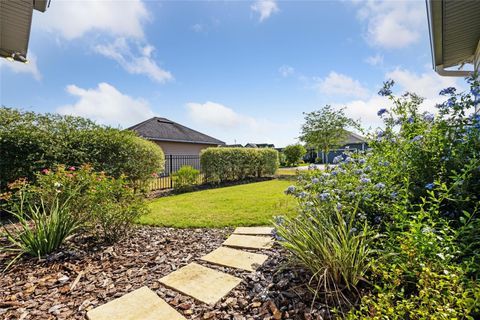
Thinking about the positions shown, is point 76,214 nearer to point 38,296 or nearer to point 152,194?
point 38,296

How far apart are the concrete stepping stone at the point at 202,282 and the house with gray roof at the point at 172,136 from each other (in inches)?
572

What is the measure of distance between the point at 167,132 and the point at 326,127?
42.6ft

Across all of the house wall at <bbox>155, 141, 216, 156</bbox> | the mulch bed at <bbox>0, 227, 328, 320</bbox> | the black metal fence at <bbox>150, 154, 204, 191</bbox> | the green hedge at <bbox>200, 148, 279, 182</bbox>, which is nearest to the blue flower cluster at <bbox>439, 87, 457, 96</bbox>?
the mulch bed at <bbox>0, 227, 328, 320</bbox>

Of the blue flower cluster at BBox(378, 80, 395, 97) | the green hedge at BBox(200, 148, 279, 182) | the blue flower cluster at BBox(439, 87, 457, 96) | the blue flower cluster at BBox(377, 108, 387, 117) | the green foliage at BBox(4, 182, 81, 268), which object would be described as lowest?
the green foliage at BBox(4, 182, 81, 268)

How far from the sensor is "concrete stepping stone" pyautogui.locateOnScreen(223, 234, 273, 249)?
2.89 m

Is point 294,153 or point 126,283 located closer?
point 126,283

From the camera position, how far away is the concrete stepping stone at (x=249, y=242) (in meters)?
2.89

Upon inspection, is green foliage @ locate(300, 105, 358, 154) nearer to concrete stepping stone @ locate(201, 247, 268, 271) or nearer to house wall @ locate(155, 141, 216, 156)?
house wall @ locate(155, 141, 216, 156)

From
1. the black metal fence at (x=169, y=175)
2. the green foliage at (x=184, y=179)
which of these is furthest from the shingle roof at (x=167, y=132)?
the green foliage at (x=184, y=179)

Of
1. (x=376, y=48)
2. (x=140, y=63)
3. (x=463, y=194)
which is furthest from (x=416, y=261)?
(x=140, y=63)

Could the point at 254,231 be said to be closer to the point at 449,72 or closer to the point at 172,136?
the point at 449,72

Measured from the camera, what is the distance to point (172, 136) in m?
17.7

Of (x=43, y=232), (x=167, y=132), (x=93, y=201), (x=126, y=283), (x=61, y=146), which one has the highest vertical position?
(x=167, y=132)

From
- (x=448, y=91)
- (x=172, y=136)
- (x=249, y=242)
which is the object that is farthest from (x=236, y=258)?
(x=172, y=136)
